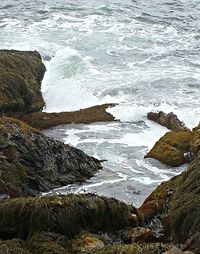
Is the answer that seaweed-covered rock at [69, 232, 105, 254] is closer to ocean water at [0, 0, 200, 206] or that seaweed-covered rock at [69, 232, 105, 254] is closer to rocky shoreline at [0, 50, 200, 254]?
rocky shoreline at [0, 50, 200, 254]

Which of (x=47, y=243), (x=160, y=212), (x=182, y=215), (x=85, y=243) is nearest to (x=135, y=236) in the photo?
(x=182, y=215)

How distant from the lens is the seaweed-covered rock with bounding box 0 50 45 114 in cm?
1722

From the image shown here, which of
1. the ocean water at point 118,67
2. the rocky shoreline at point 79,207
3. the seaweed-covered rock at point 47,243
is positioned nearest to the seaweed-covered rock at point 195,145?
the rocky shoreline at point 79,207

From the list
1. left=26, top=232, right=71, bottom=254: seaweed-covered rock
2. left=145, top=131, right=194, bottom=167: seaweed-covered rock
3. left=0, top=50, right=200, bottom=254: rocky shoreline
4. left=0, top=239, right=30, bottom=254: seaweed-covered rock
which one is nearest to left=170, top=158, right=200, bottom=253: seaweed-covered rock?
left=0, top=50, right=200, bottom=254: rocky shoreline

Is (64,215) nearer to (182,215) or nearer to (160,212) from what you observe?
(182,215)

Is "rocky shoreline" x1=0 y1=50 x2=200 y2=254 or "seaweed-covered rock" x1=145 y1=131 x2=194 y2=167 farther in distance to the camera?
"seaweed-covered rock" x1=145 y1=131 x2=194 y2=167

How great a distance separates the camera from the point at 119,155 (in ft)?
50.4

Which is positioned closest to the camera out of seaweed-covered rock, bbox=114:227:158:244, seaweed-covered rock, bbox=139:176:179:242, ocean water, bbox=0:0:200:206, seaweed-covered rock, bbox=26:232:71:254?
seaweed-covered rock, bbox=26:232:71:254

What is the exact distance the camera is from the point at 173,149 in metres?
14.8

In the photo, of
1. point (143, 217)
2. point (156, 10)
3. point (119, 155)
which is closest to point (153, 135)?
point (119, 155)

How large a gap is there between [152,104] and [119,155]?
245 inches

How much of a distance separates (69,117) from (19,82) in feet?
7.14

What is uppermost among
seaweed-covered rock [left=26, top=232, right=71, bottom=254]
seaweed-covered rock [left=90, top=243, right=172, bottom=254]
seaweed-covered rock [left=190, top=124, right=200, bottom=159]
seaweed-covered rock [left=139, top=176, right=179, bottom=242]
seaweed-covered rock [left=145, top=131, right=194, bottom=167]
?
seaweed-covered rock [left=90, top=243, right=172, bottom=254]

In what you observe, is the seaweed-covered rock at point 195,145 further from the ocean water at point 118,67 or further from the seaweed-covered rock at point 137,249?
the seaweed-covered rock at point 137,249
